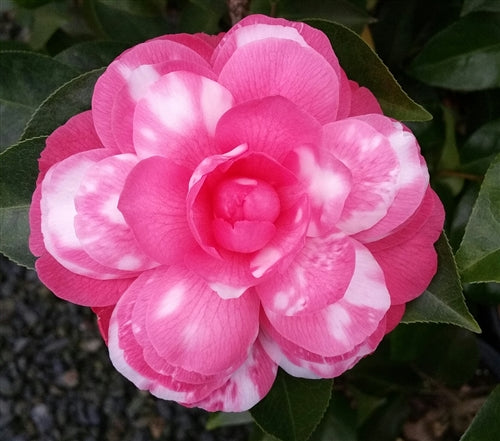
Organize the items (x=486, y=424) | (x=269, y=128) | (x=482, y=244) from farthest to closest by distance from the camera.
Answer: (x=486, y=424) < (x=482, y=244) < (x=269, y=128)

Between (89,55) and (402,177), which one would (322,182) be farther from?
(89,55)

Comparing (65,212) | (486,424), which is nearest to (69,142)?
(65,212)

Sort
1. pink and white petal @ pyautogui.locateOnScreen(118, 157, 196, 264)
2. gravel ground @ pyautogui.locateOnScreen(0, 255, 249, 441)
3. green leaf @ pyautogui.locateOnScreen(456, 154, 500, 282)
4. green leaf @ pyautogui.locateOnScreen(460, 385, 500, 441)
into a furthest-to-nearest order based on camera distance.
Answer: gravel ground @ pyautogui.locateOnScreen(0, 255, 249, 441), green leaf @ pyautogui.locateOnScreen(460, 385, 500, 441), green leaf @ pyautogui.locateOnScreen(456, 154, 500, 282), pink and white petal @ pyautogui.locateOnScreen(118, 157, 196, 264)

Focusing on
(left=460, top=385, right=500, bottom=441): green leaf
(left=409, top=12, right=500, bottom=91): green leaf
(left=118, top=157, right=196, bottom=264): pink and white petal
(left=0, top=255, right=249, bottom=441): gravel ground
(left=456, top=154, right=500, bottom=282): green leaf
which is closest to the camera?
(left=118, top=157, right=196, bottom=264): pink and white petal

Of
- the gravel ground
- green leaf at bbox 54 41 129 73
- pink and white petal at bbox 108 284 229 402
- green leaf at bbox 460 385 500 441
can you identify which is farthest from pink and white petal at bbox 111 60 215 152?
the gravel ground

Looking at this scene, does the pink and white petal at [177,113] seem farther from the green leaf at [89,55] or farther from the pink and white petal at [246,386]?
the green leaf at [89,55]

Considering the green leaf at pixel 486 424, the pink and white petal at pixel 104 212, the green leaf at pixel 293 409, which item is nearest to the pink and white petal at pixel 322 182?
the pink and white petal at pixel 104 212

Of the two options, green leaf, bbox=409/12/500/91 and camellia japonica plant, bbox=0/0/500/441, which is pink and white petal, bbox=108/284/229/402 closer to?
camellia japonica plant, bbox=0/0/500/441
